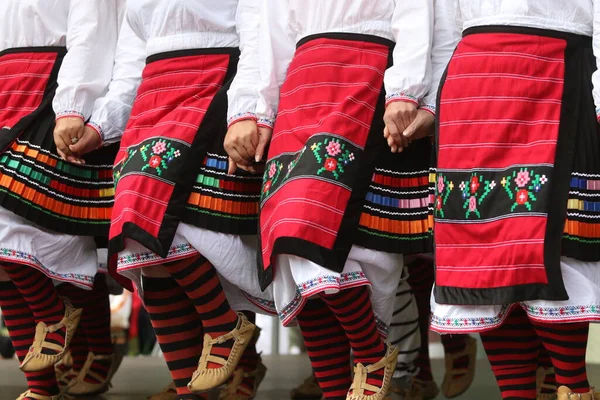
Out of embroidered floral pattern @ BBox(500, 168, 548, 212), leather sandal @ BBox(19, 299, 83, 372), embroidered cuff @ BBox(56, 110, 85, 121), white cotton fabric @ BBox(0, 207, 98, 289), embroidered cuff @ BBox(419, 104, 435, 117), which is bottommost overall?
leather sandal @ BBox(19, 299, 83, 372)

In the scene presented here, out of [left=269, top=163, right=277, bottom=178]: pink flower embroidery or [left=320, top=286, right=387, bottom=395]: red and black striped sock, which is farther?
[left=269, top=163, right=277, bottom=178]: pink flower embroidery

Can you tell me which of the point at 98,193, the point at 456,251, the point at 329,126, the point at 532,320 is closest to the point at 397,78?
the point at 329,126

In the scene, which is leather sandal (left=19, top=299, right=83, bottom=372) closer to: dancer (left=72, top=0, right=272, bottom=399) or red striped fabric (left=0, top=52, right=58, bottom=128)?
dancer (left=72, top=0, right=272, bottom=399)

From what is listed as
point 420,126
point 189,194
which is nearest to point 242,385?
point 189,194

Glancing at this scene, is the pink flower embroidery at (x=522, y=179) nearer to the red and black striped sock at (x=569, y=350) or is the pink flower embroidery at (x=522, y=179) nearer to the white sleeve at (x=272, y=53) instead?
the red and black striped sock at (x=569, y=350)

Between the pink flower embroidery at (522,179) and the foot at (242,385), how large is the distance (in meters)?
1.44

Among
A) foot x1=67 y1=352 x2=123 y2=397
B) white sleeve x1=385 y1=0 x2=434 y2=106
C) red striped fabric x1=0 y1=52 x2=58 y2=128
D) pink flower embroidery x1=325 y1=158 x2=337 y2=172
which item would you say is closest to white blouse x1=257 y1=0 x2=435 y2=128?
white sleeve x1=385 y1=0 x2=434 y2=106

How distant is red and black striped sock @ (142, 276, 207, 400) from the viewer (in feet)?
9.83

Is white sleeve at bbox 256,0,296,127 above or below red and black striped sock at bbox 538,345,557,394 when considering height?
above

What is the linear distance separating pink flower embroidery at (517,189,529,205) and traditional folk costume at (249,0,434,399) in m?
0.40

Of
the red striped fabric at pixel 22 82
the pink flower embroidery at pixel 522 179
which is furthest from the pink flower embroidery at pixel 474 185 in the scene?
the red striped fabric at pixel 22 82

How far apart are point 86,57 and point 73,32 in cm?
14

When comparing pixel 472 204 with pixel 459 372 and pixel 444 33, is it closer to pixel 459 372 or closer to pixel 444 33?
pixel 444 33

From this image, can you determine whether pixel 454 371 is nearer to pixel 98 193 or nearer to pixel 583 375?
pixel 583 375
